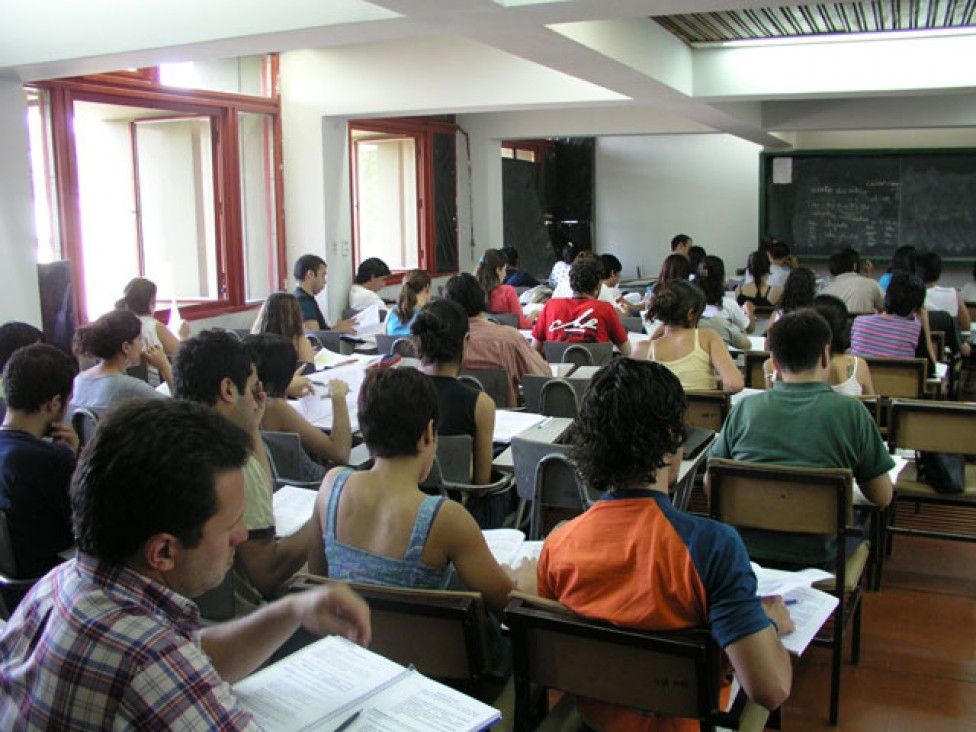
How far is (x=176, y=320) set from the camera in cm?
639

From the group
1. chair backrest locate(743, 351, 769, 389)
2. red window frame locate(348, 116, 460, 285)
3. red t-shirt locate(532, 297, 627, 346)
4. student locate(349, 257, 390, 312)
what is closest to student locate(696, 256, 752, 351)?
chair backrest locate(743, 351, 769, 389)

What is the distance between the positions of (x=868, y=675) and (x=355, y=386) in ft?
8.12

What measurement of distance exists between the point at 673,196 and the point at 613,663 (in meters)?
12.4

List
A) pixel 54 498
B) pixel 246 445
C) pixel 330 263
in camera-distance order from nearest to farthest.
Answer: pixel 246 445 < pixel 54 498 < pixel 330 263

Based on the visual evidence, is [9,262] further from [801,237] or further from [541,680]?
[801,237]

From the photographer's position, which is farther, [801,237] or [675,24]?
[801,237]

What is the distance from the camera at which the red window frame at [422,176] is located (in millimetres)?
10078

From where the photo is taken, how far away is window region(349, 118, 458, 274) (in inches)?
409

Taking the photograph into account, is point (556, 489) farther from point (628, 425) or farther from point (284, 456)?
point (628, 425)

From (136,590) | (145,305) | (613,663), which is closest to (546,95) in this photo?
(145,305)

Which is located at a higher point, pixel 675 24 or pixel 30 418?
pixel 675 24

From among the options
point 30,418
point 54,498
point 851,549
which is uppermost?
point 30,418

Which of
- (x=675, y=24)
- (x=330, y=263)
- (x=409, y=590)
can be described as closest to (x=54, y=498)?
(x=409, y=590)

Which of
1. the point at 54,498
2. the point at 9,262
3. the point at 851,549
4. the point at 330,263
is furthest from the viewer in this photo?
the point at 330,263
